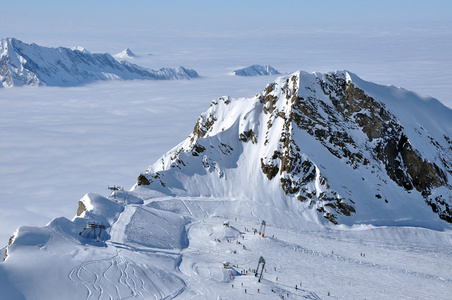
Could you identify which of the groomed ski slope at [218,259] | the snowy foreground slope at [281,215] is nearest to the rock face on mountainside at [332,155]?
the snowy foreground slope at [281,215]

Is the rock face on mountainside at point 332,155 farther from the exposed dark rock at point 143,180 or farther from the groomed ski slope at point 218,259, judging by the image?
the groomed ski slope at point 218,259

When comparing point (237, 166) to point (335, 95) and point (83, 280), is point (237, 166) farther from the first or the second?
point (83, 280)

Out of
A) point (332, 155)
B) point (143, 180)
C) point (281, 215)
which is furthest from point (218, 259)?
point (332, 155)

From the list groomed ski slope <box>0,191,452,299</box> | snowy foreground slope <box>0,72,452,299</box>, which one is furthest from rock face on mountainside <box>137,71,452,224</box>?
groomed ski slope <box>0,191,452,299</box>

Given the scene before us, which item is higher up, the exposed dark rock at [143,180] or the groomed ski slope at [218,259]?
the exposed dark rock at [143,180]

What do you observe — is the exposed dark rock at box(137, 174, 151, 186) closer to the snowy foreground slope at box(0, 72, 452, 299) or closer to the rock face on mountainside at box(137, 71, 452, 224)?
the snowy foreground slope at box(0, 72, 452, 299)

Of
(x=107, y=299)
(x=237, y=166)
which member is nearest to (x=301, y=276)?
(x=107, y=299)
